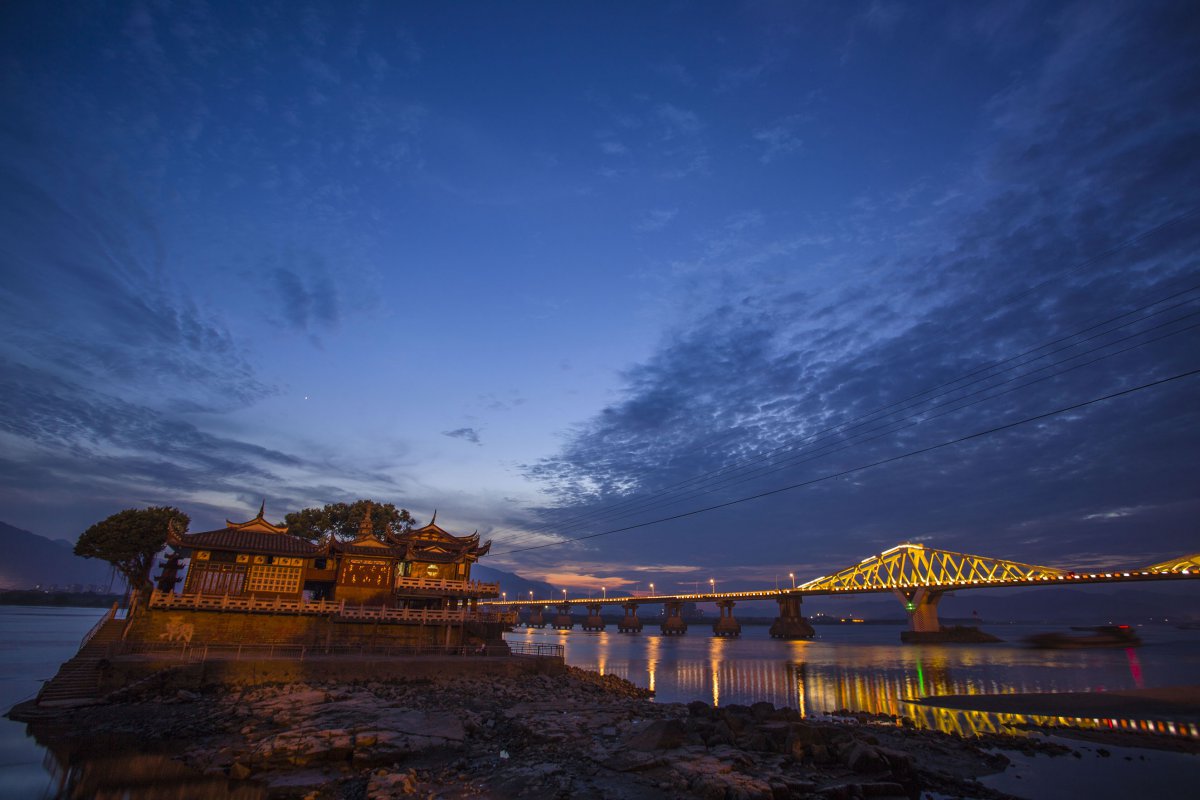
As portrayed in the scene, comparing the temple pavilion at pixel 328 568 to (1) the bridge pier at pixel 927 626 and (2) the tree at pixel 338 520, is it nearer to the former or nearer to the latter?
(2) the tree at pixel 338 520

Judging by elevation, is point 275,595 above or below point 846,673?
above

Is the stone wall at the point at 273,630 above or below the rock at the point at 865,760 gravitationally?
above

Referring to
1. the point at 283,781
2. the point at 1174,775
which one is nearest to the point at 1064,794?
the point at 1174,775

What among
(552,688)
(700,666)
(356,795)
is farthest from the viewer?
(700,666)

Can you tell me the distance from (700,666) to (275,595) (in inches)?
2132

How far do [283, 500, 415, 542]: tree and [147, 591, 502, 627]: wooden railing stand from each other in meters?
22.6

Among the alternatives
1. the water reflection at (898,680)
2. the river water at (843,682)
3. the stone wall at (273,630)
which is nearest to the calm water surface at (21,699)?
the river water at (843,682)

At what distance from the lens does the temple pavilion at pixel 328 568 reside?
46281 millimetres

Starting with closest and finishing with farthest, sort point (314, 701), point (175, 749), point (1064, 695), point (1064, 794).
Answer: point (1064, 794) → point (175, 749) → point (314, 701) → point (1064, 695)

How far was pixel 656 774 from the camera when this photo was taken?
19.5 m

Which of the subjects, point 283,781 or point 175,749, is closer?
point 283,781

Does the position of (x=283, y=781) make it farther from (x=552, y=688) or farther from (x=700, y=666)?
(x=700, y=666)

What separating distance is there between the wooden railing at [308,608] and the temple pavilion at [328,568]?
348 mm

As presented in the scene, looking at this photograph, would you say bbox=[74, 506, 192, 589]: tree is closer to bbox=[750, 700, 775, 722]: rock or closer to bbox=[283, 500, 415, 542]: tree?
bbox=[283, 500, 415, 542]: tree
